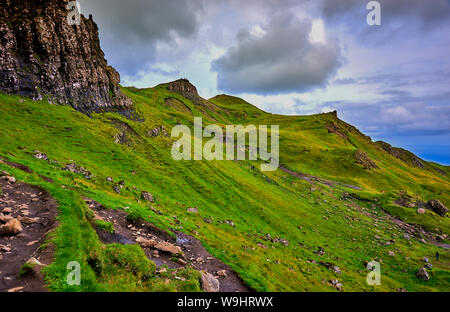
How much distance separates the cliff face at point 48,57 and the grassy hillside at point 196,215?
487cm

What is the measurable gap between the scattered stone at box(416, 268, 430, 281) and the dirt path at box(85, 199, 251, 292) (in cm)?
3396

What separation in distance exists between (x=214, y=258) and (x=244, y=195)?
31.0 metres

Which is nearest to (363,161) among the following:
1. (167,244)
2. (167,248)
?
(167,244)

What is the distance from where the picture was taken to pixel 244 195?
48656 millimetres

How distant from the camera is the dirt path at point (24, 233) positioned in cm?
873

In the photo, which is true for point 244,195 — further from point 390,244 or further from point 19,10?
point 19,10

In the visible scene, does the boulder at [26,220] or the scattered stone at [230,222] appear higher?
the boulder at [26,220]

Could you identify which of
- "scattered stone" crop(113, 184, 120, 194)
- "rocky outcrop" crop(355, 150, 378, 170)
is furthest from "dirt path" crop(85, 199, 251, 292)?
"rocky outcrop" crop(355, 150, 378, 170)

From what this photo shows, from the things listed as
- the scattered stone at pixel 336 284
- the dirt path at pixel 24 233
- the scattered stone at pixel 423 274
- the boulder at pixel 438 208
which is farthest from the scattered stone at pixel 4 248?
the boulder at pixel 438 208

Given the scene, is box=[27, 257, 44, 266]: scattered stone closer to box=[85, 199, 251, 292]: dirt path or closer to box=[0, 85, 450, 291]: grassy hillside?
box=[0, 85, 450, 291]: grassy hillside

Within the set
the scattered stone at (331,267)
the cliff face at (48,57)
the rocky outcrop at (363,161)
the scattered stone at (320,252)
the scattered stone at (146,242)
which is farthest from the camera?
the rocky outcrop at (363,161)

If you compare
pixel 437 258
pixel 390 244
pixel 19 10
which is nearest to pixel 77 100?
pixel 19 10

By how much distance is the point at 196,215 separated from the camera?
32594 millimetres

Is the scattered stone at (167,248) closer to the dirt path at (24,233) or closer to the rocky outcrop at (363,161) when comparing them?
the dirt path at (24,233)
